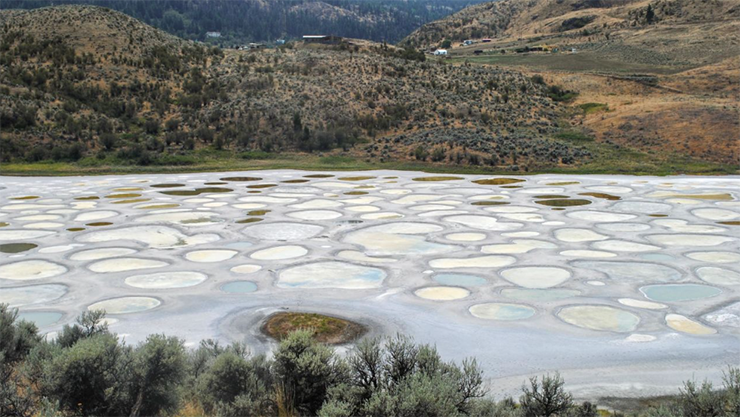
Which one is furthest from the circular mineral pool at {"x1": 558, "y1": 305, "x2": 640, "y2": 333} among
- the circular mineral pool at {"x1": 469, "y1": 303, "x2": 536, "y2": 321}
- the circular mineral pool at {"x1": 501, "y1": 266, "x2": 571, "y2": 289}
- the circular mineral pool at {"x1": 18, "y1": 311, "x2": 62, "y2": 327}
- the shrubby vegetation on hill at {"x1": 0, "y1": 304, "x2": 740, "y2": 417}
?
the circular mineral pool at {"x1": 18, "y1": 311, "x2": 62, "y2": 327}

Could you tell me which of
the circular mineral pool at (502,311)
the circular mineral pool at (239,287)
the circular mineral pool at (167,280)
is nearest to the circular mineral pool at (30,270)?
the circular mineral pool at (167,280)

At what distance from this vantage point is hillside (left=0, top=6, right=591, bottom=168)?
106 feet

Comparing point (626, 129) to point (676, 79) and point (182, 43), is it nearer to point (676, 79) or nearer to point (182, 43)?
point (676, 79)

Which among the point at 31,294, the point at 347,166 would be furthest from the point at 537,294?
the point at 347,166

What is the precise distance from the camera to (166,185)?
22.9m

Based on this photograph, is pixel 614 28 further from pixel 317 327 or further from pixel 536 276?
pixel 317 327

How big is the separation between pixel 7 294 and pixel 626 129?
32.9m

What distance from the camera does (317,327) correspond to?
332 inches

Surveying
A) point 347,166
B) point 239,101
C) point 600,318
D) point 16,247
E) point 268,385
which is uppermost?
point 239,101

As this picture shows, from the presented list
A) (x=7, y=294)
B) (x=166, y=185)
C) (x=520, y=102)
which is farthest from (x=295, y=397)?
(x=520, y=102)

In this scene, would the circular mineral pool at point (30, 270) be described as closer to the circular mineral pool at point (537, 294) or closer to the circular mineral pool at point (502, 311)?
the circular mineral pool at point (502, 311)

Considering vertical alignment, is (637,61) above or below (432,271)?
above

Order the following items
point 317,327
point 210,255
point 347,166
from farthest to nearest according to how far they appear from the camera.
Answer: point 347,166 < point 210,255 < point 317,327

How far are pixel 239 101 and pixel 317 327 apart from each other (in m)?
33.7
